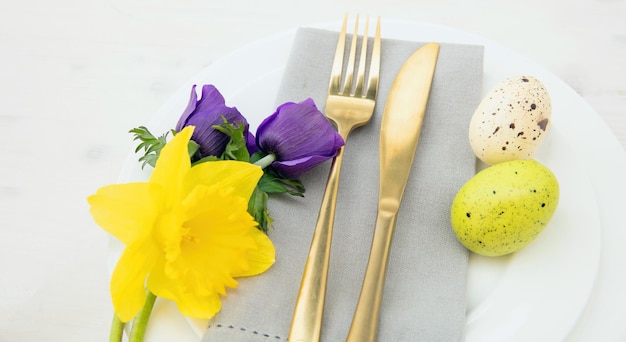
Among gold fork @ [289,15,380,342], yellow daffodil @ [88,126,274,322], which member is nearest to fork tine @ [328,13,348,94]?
gold fork @ [289,15,380,342]

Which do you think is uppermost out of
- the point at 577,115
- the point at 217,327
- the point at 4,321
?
the point at 577,115

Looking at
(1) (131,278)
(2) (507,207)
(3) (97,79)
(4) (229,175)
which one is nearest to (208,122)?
(4) (229,175)

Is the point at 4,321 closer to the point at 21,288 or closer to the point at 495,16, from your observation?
the point at 21,288

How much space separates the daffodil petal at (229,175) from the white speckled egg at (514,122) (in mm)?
256

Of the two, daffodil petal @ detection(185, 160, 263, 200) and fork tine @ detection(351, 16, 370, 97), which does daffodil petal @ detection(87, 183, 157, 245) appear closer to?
daffodil petal @ detection(185, 160, 263, 200)

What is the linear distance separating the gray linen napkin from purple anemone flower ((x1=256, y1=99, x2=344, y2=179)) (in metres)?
0.05

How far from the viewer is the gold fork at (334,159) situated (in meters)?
0.53

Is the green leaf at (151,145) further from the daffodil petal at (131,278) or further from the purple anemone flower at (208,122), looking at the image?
the daffodil petal at (131,278)

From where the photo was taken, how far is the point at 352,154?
66 centimetres

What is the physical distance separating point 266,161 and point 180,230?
0.14 meters

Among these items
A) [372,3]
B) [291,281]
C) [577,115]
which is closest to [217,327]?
[291,281]

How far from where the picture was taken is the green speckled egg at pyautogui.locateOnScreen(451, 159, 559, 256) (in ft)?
1.76

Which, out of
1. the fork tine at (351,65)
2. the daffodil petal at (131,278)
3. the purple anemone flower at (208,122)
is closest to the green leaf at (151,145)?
the purple anemone flower at (208,122)

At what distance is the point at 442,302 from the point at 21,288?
55cm
